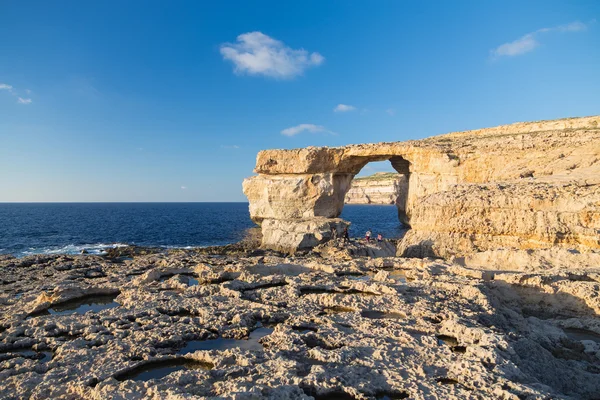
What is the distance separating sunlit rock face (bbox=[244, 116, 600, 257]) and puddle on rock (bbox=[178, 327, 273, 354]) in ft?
53.3

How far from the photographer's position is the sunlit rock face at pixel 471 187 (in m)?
17.6

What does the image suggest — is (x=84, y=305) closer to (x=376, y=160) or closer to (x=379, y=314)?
(x=379, y=314)

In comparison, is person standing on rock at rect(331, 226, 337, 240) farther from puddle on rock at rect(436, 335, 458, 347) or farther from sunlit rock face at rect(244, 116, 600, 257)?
puddle on rock at rect(436, 335, 458, 347)

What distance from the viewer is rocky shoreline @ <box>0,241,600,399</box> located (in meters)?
5.47

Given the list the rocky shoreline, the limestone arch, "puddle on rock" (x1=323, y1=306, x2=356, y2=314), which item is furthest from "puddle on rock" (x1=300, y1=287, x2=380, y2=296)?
the limestone arch

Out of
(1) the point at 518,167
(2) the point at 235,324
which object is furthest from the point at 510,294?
(1) the point at 518,167

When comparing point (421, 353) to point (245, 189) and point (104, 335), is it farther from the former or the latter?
point (245, 189)

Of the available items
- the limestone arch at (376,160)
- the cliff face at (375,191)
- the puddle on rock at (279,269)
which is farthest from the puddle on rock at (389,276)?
the cliff face at (375,191)

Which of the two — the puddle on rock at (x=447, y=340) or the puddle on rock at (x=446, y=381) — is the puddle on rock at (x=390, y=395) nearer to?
the puddle on rock at (x=446, y=381)

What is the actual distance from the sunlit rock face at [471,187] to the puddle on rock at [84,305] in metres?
17.3

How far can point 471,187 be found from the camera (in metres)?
21.9

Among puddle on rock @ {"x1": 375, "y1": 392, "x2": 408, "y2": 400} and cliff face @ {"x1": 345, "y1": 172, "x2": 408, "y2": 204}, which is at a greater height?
cliff face @ {"x1": 345, "y1": 172, "x2": 408, "y2": 204}

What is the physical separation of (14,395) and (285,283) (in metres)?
7.89

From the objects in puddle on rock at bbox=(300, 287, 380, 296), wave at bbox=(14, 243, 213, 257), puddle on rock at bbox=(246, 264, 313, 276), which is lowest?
wave at bbox=(14, 243, 213, 257)
